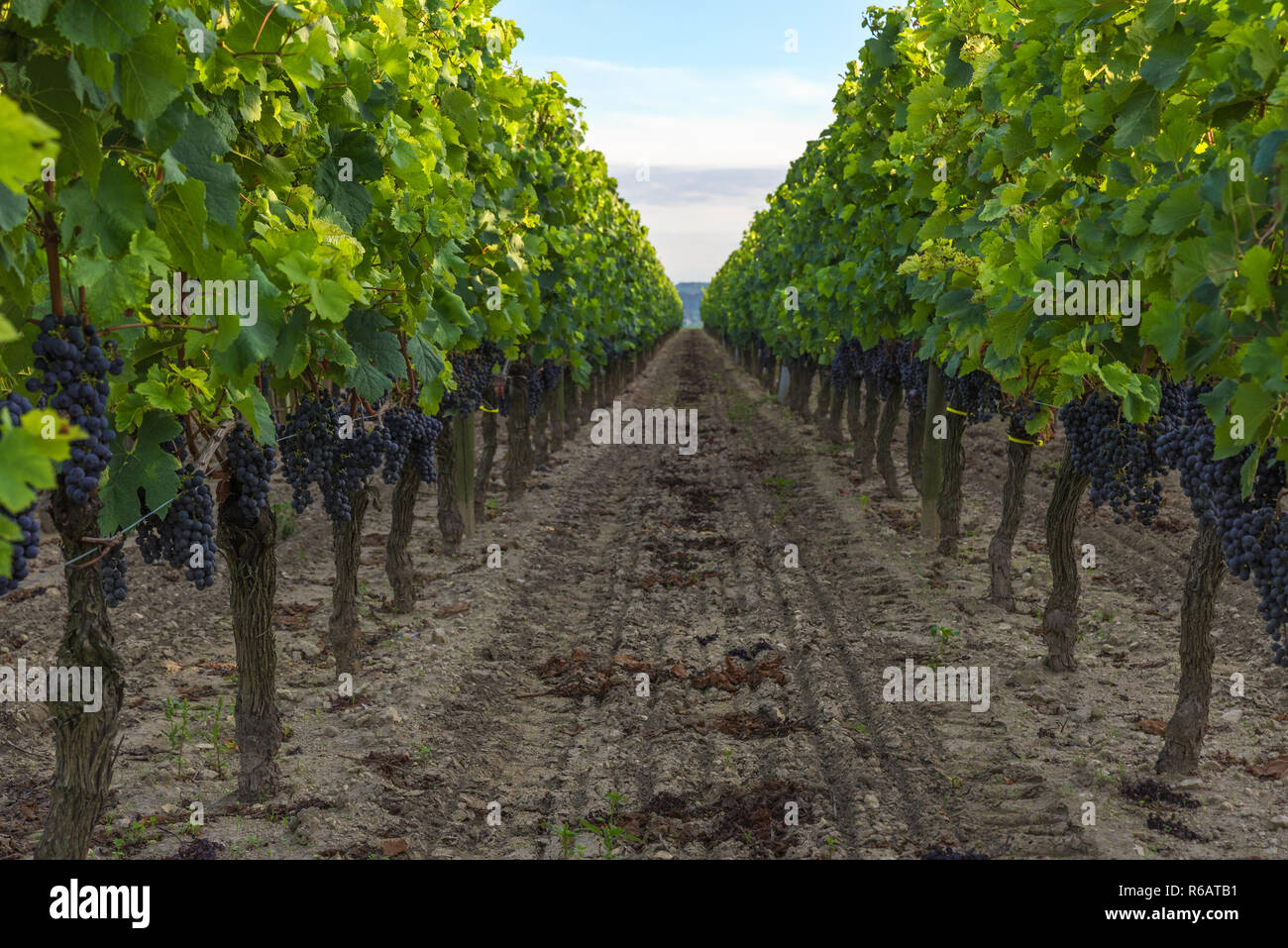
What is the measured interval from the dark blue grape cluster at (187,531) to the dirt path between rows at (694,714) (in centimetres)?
179

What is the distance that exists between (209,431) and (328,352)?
0.84 meters

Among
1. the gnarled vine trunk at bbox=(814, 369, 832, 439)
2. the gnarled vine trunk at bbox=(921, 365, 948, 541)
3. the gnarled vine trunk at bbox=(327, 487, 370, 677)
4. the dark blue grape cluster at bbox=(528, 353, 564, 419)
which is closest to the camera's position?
the gnarled vine trunk at bbox=(327, 487, 370, 677)

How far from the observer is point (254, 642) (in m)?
5.88

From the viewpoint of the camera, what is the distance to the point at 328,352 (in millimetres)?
5473

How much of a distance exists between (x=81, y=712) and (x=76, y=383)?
1571 mm

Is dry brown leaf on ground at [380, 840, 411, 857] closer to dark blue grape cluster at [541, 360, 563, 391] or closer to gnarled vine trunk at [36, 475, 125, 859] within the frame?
gnarled vine trunk at [36, 475, 125, 859]

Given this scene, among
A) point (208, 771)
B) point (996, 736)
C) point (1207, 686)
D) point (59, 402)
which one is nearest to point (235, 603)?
point (208, 771)

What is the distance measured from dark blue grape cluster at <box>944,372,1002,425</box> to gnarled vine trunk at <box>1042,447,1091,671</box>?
1.17m

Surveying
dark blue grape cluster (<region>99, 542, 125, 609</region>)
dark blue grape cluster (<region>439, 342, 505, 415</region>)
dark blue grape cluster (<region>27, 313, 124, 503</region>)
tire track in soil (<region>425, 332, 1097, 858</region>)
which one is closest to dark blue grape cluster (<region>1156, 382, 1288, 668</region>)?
tire track in soil (<region>425, 332, 1097, 858</region>)

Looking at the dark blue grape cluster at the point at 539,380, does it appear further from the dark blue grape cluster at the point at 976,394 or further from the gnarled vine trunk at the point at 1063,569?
the gnarled vine trunk at the point at 1063,569

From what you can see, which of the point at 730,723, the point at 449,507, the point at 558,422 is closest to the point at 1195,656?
the point at 730,723

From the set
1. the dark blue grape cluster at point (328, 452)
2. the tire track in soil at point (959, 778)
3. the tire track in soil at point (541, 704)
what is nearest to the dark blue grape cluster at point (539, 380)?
the tire track in soil at point (541, 704)

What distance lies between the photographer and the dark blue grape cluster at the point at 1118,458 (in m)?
6.04

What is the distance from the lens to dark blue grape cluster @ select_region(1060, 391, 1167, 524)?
604cm
